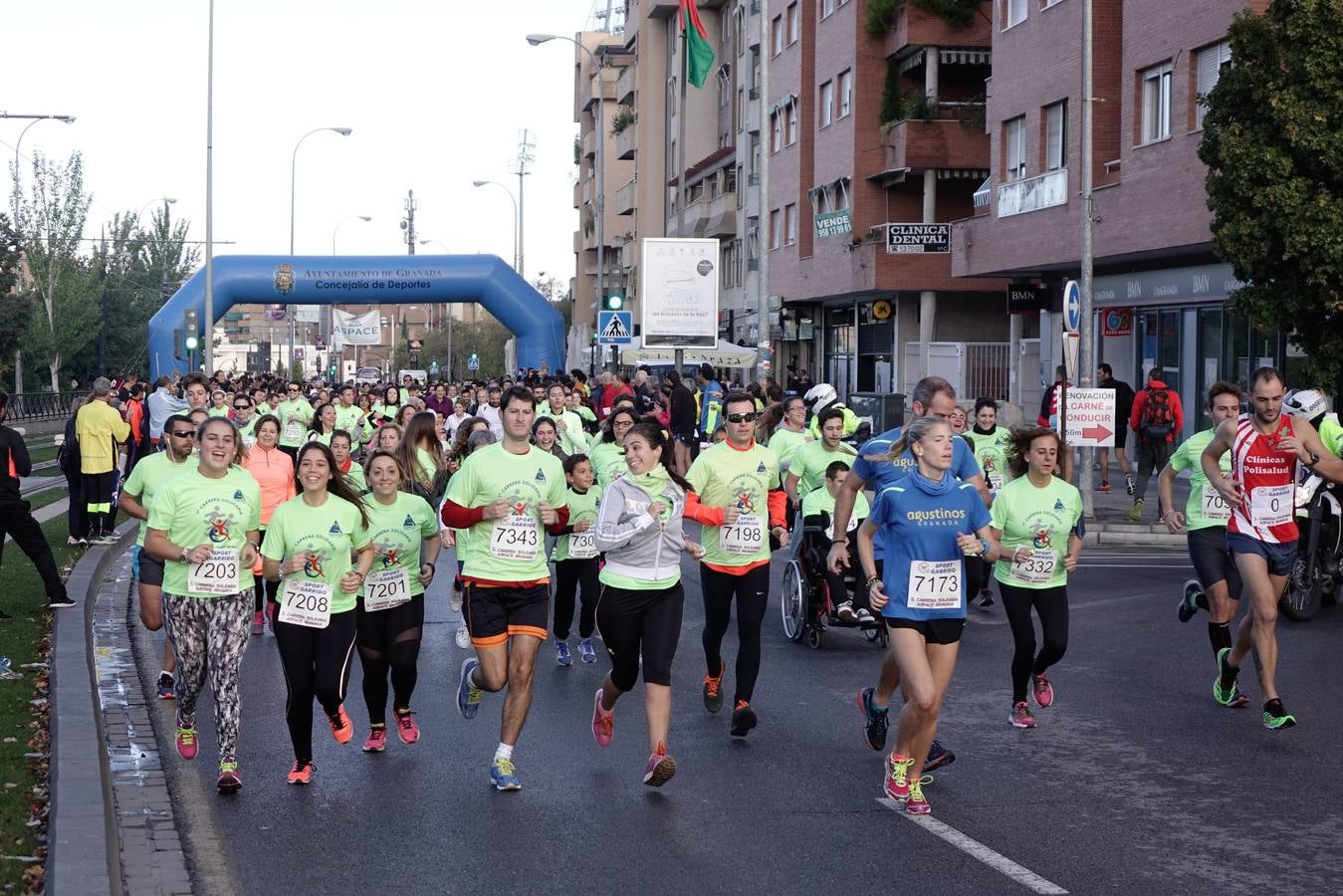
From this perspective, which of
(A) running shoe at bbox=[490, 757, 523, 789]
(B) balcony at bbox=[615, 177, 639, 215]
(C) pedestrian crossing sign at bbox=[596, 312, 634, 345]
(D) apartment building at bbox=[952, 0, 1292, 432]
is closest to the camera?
(A) running shoe at bbox=[490, 757, 523, 789]

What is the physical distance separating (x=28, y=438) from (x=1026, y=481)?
42.1 m

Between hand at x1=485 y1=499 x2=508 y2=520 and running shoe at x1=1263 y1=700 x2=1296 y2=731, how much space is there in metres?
4.19

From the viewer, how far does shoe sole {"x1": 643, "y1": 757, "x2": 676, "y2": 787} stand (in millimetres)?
7758

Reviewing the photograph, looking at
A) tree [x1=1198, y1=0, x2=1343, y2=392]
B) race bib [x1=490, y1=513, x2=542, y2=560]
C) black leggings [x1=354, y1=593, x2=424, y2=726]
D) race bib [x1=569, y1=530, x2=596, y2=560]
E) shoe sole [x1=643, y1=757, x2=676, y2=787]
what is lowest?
shoe sole [x1=643, y1=757, x2=676, y2=787]

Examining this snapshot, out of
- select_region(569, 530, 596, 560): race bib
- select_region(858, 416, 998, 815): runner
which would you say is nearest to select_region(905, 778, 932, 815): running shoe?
select_region(858, 416, 998, 815): runner

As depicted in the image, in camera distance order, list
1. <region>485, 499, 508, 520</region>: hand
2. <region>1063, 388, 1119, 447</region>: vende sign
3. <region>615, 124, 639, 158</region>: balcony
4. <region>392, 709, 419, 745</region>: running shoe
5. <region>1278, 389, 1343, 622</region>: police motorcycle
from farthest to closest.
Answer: <region>615, 124, 639, 158</region>: balcony < <region>1063, 388, 1119, 447</region>: vende sign < <region>1278, 389, 1343, 622</region>: police motorcycle < <region>392, 709, 419, 745</region>: running shoe < <region>485, 499, 508, 520</region>: hand

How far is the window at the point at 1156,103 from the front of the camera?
91.1ft

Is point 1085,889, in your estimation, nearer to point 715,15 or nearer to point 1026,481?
point 1026,481

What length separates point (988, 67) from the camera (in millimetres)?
43219

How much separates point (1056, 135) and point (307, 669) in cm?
2597

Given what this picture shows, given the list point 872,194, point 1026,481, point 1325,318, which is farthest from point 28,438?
point 1026,481

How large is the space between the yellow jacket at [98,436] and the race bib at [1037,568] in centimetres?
1193

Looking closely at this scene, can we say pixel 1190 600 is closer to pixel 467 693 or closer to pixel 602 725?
pixel 602 725

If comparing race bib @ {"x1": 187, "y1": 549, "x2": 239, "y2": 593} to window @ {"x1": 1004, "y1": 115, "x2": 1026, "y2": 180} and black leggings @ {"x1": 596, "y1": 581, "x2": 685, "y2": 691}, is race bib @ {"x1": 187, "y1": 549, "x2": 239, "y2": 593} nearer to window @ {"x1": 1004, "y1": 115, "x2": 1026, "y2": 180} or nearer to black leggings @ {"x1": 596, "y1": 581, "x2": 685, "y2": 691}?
black leggings @ {"x1": 596, "y1": 581, "x2": 685, "y2": 691}
